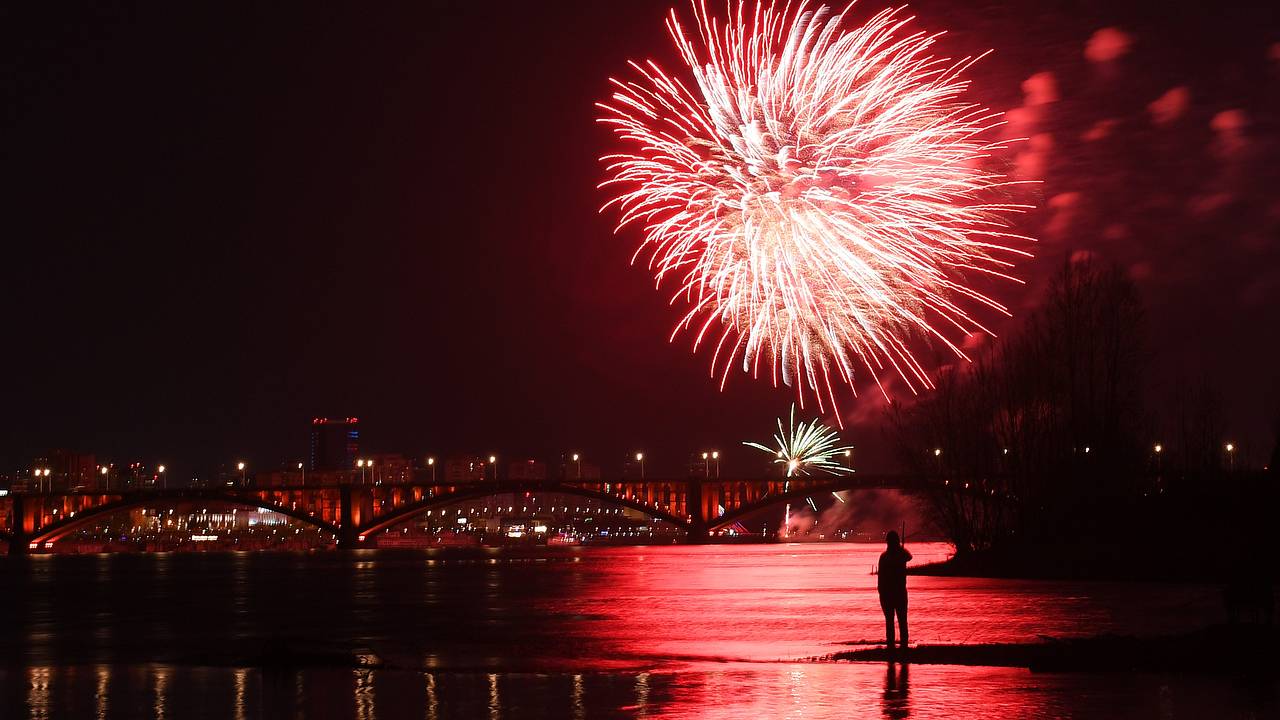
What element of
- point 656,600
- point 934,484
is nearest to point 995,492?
point 934,484

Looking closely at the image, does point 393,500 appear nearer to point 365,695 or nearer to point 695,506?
point 695,506

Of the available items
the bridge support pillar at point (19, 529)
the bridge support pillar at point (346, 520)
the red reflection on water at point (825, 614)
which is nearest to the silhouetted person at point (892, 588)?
the red reflection on water at point (825, 614)

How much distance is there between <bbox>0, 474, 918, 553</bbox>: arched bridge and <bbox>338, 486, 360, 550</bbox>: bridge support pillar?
0.12 metres

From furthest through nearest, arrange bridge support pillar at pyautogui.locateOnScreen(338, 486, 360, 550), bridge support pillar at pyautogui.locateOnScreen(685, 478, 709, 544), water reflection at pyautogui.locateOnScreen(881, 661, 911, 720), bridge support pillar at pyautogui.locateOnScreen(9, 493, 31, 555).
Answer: bridge support pillar at pyautogui.locateOnScreen(9, 493, 31, 555)
bridge support pillar at pyautogui.locateOnScreen(338, 486, 360, 550)
bridge support pillar at pyautogui.locateOnScreen(685, 478, 709, 544)
water reflection at pyautogui.locateOnScreen(881, 661, 911, 720)

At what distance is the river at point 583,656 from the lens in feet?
59.7

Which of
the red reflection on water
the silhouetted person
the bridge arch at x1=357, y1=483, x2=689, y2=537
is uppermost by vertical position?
the bridge arch at x1=357, y1=483, x2=689, y2=537

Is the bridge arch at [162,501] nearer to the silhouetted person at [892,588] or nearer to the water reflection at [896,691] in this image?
the silhouetted person at [892,588]

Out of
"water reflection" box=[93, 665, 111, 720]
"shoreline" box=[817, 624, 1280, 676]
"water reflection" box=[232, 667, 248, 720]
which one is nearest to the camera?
"water reflection" box=[232, 667, 248, 720]

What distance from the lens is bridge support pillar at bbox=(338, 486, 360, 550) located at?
173875 millimetres

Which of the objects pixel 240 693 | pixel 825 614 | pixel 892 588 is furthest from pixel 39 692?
pixel 825 614

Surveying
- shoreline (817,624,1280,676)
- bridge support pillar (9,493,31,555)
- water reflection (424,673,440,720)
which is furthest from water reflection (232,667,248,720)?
bridge support pillar (9,493,31,555)

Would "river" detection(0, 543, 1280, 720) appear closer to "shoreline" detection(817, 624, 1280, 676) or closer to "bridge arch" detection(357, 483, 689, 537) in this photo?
"shoreline" detection(817, 624, 1280, 676)

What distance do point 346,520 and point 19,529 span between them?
4029cm

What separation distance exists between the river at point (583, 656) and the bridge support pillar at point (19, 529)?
430ft
